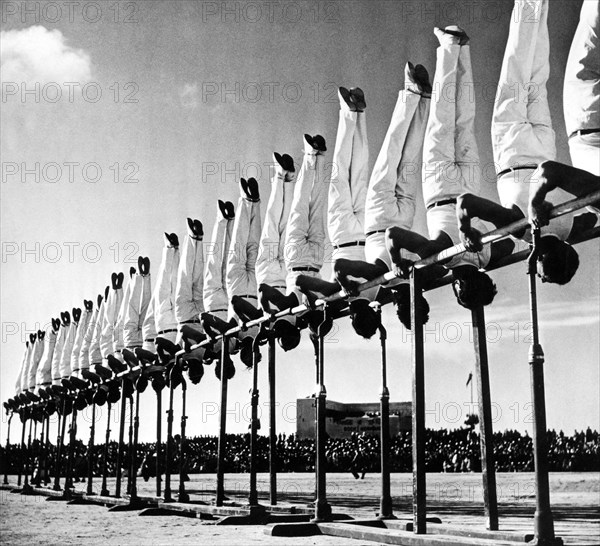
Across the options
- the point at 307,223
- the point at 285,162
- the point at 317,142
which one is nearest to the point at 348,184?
the point at 307,223

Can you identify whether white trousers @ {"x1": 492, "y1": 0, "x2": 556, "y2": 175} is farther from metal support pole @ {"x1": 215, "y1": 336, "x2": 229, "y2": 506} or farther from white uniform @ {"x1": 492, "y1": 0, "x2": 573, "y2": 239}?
metal support pole @ {"x1": 215, "y1": 336, "x2": 229, "y2": 506}

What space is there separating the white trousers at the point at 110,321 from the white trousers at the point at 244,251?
948cm

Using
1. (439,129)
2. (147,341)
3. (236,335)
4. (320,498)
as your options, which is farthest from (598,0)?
(147,341)

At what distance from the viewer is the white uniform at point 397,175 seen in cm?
1095

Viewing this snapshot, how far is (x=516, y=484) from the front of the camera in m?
26.8

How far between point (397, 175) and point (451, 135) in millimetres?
1443

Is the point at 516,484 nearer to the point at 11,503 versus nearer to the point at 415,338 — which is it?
the point at 11,503

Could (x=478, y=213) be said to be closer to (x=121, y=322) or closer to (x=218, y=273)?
(x=218, y=273)

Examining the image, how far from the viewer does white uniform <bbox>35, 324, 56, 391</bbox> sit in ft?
107

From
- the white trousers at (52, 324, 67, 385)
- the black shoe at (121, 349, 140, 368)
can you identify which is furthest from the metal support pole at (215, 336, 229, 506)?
the white trousers at (52, 324, 67, 385)

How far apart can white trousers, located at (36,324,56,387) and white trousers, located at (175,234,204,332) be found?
1500cm

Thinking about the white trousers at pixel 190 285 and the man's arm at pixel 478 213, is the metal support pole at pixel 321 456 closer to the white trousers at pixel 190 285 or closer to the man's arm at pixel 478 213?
the man's arm at pixel 478 213

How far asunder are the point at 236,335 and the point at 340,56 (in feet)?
19.1

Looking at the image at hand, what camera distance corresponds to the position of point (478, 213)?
794 centimetres
